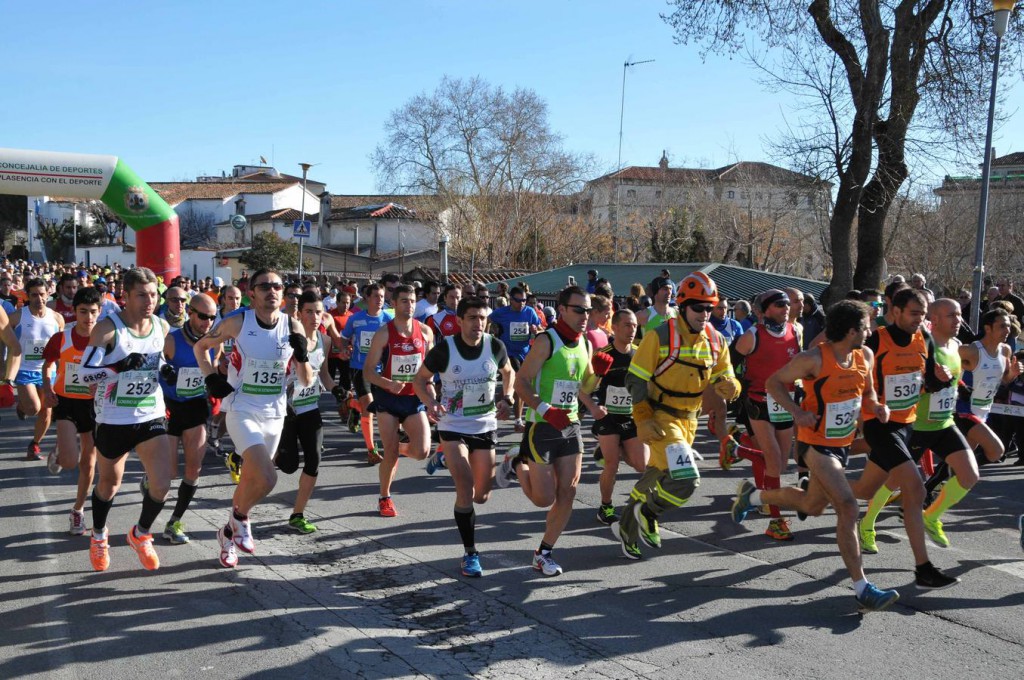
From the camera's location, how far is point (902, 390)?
6062 mm

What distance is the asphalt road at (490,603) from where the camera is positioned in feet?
15.0

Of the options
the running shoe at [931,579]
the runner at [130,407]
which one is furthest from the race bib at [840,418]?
the runner at [130,407]

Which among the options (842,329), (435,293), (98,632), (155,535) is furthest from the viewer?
(435,293)

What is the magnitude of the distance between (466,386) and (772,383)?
206 centimetres

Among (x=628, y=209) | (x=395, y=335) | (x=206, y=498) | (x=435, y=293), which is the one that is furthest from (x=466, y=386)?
(x=628, y=209)

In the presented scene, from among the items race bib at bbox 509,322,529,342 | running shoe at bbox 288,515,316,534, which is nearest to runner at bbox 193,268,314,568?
running shoe at bbox 288,515,316,534

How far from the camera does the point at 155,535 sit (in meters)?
6.84

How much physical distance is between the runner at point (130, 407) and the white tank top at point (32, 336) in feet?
14.5

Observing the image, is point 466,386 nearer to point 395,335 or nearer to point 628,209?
point 395,335

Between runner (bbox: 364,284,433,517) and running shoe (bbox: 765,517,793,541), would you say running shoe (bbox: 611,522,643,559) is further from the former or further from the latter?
runner (bbox: 364,284,433,517)

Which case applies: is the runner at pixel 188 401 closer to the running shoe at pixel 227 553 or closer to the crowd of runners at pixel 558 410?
the crowd of runners at pixel 558 410

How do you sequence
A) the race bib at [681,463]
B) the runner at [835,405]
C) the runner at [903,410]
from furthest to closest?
the race bib at [681,463]
the runner at [903,410]
the runner at [835,405]

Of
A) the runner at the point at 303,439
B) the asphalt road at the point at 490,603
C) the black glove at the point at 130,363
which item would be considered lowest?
the asphalt road at the point at 490,603

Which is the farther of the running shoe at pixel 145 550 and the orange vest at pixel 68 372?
the orange vest at pixel 68 372
